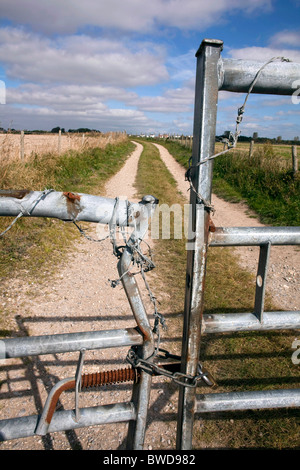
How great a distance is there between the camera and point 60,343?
1.21m

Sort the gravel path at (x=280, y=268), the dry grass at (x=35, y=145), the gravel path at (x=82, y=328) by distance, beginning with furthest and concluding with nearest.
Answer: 1. the dry grass at (x=35, y=145)
2. the gravel path at (x=280, y=268)
3. the gravel path at (x=82, y=328)

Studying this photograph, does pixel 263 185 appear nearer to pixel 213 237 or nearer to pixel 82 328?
pixel 82 328

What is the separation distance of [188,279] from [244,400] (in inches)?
22.6

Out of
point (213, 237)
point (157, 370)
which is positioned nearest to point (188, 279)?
point (213, 237)

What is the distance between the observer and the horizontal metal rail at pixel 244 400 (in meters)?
1.37

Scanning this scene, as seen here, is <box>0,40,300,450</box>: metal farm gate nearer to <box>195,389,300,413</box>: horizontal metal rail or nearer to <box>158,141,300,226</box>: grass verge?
<box>195,389,300,413</box>: horizontal metal rail

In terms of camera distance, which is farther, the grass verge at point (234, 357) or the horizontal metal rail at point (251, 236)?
the grass verge at point (234, 357)

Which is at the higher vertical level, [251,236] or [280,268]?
[251,236]

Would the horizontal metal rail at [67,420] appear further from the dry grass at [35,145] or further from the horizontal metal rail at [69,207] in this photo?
the dry grass at [35,145]

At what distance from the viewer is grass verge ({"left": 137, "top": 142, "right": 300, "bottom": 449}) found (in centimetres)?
227

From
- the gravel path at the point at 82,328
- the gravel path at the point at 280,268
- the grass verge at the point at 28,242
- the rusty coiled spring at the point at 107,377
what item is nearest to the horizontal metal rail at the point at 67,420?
the rusty coiled spring at the point at 107,377

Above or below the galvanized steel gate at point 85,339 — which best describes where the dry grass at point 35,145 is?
above
